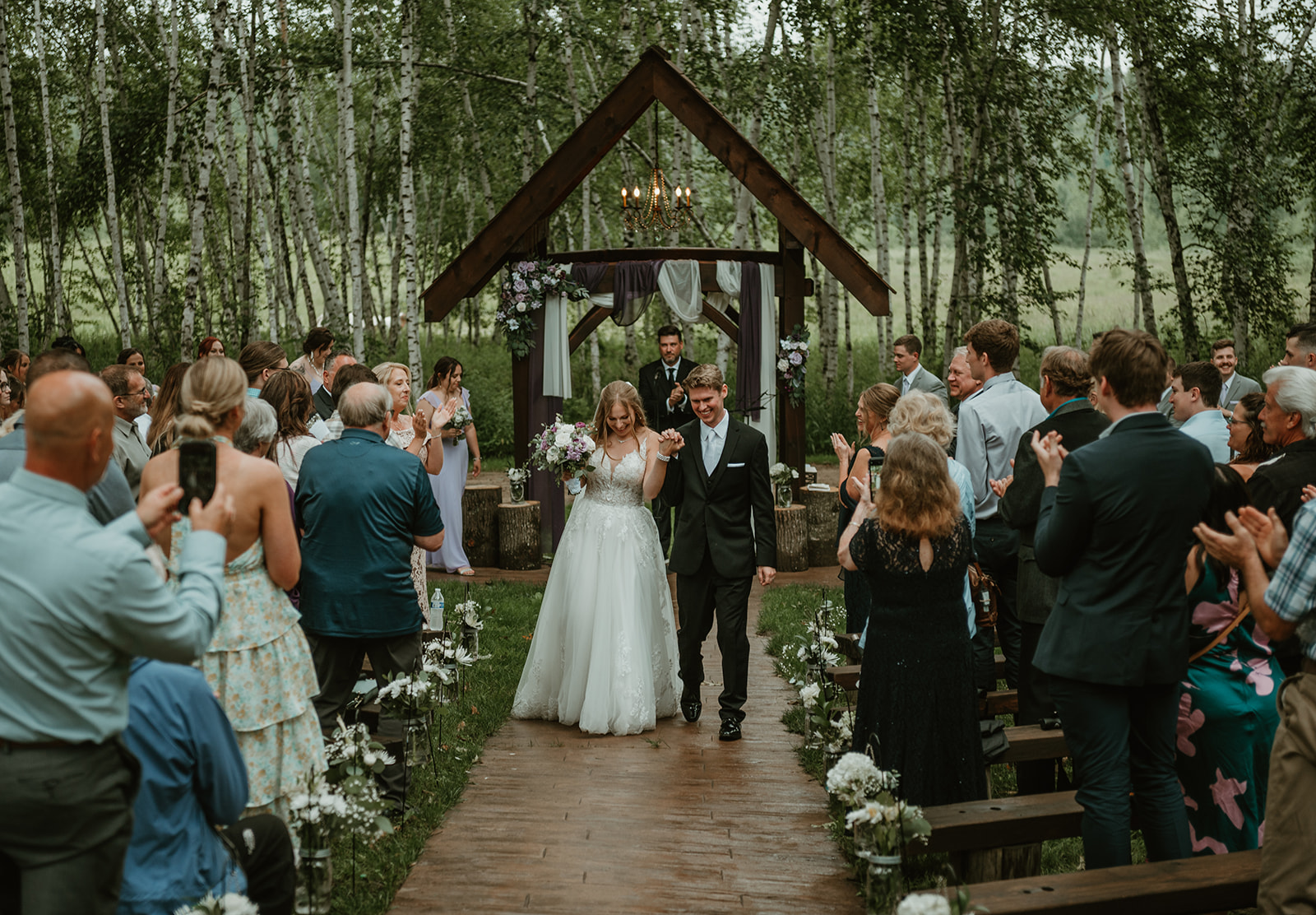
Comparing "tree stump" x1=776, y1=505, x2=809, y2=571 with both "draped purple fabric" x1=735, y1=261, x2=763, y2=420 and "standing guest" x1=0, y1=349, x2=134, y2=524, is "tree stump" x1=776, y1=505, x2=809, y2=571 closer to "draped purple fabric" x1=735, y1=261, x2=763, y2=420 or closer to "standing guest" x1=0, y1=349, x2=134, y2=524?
"draped purple fabric" x1=735, y1=261, x2=763, y2=420

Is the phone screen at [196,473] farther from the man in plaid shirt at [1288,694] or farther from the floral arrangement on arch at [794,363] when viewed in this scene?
the floral arrangement on arch at [794,363]

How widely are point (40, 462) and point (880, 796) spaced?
2.75 metres

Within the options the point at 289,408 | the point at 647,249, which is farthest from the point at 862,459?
the point at 647,249

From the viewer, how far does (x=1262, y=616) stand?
318 cm

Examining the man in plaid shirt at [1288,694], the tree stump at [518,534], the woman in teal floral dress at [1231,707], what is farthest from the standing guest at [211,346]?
the man in plaid shirt at [1288,694]

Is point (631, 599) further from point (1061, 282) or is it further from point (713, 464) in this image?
point (1061, 282)

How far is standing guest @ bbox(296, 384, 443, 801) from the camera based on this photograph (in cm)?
481

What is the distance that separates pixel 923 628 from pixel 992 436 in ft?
6.97

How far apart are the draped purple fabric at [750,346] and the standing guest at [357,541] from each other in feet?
24.7

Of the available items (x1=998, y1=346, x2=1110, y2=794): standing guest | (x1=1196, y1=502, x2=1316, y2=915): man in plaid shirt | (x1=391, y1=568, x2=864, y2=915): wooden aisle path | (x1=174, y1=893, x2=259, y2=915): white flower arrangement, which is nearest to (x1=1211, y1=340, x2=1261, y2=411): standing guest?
(x1=998, y1=346, x2=1110, y2=794): standing guest

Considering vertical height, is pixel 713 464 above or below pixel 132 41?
below

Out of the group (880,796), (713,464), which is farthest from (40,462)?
(713,464)

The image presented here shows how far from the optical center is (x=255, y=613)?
3861 mm

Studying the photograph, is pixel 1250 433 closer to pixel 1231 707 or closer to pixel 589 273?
pixel 1231 707
